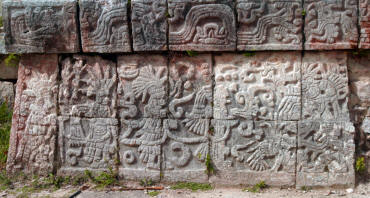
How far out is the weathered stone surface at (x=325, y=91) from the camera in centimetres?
364

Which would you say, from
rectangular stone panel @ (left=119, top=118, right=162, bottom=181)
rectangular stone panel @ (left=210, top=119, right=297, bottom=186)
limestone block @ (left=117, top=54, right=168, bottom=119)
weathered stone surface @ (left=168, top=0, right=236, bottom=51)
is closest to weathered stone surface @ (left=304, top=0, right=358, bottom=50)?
weathered stone surface @ (left=168, top=0, right=236, bottom=51)

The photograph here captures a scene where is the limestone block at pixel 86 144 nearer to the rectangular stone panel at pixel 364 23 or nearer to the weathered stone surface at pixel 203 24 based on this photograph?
the weathered stone surface at pixel 203 24

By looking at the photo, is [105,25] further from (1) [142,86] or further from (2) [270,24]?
(2) [270,24]

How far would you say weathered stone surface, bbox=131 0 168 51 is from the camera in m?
3.62

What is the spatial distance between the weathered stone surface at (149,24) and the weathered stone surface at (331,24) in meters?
1.51

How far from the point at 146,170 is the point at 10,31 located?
218cm

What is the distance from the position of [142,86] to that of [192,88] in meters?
0.56

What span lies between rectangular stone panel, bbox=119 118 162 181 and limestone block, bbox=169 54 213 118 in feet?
0.97

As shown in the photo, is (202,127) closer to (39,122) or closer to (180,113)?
(180,113)

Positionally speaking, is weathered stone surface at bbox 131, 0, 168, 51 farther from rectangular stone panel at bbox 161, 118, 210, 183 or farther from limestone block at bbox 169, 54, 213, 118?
rectangular stone panel at bbox 161, 118, 210, 183

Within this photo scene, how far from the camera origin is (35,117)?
12.9ft


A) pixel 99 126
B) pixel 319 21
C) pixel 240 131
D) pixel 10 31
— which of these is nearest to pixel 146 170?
pixel 99 126

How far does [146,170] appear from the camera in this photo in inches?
152

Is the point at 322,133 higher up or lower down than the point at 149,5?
lower down
